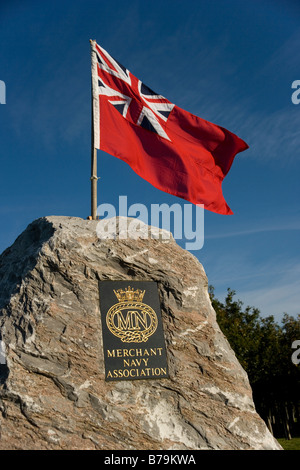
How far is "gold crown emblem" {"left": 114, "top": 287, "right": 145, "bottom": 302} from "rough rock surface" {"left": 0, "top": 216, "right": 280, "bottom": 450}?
0.24 meters

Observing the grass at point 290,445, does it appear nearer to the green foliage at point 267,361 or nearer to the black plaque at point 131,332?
the green foliage at point 267,361

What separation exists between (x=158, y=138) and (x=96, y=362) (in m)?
5.26

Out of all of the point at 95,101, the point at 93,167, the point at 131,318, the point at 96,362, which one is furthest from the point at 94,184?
the point at 96,362

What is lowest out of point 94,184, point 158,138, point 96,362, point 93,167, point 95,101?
point 96,362

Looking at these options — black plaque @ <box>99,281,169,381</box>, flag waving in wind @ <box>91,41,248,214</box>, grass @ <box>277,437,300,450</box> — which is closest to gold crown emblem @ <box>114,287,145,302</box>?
black plaque @ <box>99,281,169,381</box>

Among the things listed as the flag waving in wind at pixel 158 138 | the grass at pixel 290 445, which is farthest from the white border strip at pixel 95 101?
the grass at pixel 290 445

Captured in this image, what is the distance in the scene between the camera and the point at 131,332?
6551 millimetres

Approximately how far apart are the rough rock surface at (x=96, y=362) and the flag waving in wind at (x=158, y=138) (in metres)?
2.13

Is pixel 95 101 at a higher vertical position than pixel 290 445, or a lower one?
higher

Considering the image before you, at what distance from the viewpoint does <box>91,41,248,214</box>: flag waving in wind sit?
8781 millimetres

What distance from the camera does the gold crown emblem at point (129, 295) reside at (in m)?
6.71

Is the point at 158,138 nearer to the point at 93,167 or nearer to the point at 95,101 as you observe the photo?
the point at 95,101
